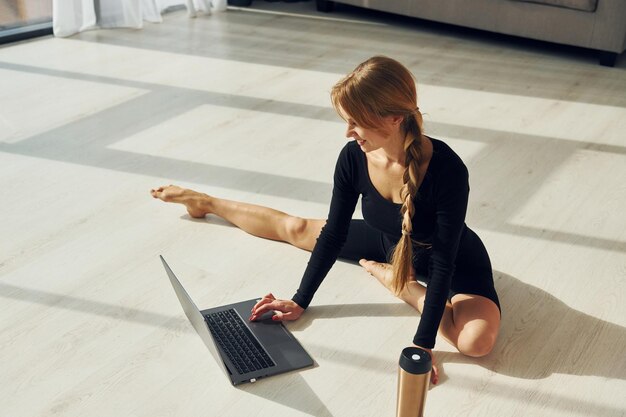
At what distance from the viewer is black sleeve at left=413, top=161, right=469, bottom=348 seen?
194 centimetres

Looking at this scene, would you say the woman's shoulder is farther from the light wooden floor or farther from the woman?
the light wooden floor

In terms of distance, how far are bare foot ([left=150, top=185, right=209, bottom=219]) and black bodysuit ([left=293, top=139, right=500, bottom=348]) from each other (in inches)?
23.4

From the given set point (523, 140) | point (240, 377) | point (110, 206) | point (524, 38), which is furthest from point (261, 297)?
point (524, 38)

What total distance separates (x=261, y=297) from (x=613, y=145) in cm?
176

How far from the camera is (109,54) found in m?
4.48

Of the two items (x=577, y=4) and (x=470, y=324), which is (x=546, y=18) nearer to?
(x=577, y=4)

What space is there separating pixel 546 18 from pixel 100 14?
247 centimetres

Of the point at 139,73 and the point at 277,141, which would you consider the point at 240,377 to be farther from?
the point at 139,73

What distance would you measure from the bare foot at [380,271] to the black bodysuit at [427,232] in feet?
0.10

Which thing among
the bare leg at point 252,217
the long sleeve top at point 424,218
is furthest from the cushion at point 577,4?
the long sleeve top at point 424,218

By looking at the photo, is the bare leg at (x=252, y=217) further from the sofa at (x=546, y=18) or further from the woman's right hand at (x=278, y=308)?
the sofa at (x=546, y=18)

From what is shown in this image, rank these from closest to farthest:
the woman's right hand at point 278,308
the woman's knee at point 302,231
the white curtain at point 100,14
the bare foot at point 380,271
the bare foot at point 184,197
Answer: the woman's right hand at point 278,308
the bare foot at point 380,271
the woman's knee at point 302,231
the bare foot at point 184,197
the white curtain at point 100,14

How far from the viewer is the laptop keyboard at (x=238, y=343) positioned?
2044 millimetres

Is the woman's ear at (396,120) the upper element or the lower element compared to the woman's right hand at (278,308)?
upper
